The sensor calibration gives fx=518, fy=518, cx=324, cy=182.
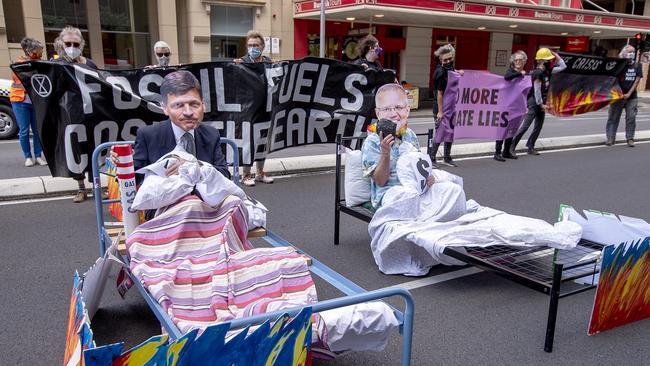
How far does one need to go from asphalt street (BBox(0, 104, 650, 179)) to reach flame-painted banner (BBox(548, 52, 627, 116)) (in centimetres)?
123

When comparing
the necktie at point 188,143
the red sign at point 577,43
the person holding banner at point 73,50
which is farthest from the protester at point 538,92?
the red sign at point 577,43

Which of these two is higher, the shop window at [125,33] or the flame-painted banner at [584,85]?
the shop window at [125,33]

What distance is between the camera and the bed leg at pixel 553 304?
3.05 metres

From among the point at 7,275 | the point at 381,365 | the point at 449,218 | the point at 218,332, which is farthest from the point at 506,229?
the point at 7,275

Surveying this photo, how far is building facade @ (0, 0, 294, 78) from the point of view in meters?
18.4

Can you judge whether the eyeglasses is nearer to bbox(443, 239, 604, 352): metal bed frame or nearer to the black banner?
bbox(443, 239, 604, 352): metal bed frame

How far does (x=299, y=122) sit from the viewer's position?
7586 mm

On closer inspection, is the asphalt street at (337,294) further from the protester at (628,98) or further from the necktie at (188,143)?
the protester at (628,98)

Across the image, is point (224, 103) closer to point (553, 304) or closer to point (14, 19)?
point (553, 304)

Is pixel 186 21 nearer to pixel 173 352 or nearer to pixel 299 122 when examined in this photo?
pixel 299 122

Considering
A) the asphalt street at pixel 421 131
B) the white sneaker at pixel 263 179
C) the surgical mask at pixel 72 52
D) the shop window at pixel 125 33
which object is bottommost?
the asphalt street at pixel 421 131

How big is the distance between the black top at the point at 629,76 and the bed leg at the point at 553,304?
34.2 ft

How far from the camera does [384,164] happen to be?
4512 millimetres

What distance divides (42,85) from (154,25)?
15.5 metres
